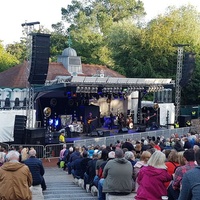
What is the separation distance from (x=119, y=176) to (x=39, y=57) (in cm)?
1247

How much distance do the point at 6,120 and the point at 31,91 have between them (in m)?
2.35

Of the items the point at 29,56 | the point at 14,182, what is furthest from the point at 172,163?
A: the point at 29,56

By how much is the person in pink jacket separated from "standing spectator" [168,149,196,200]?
29cm

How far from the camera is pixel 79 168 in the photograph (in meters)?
10.6

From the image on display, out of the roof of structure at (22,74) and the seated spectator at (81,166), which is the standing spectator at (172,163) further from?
the roof of structure at (22,74)

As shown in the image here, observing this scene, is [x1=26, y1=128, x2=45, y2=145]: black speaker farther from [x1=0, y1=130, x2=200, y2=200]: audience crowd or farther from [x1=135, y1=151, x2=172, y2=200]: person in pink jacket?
[x1=135, y1=151, x2=172, y2=200]: person in pink jacket

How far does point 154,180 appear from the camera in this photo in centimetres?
550

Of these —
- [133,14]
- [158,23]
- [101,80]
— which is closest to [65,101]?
[101,80]

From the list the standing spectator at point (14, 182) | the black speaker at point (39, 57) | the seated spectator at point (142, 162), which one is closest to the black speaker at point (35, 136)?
the black speaker at point (39, 57)

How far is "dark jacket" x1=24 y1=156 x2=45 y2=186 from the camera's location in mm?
7816

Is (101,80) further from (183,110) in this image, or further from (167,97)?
(183,110)

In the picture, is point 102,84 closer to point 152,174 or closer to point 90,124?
point 90,124

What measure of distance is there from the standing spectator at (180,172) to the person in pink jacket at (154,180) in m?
0.29

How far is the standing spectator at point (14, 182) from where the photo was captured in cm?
525
